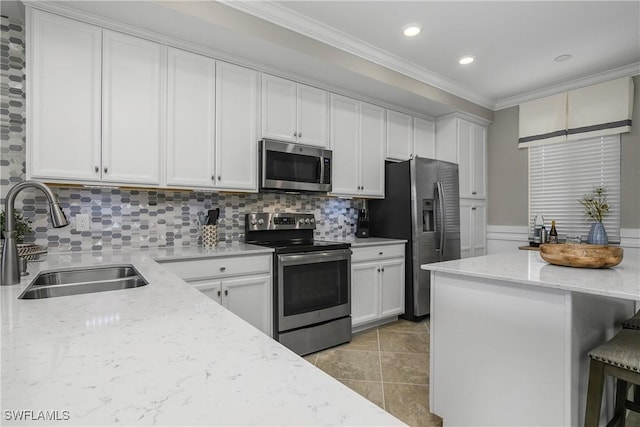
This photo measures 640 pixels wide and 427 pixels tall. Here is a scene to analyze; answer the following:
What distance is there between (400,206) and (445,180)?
638 millimetres

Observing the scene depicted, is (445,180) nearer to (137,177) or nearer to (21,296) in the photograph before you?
(137,177)

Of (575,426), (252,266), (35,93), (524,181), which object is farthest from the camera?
(524,181)

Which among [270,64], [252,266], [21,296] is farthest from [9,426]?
[270,64]

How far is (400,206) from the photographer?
3592mm

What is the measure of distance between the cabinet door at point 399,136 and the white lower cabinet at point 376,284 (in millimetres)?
1090

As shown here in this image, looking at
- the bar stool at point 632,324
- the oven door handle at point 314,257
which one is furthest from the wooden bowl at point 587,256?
the oven door handle at point 314,257

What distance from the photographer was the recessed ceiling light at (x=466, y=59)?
321cm

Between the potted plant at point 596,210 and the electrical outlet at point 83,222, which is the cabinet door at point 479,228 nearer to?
the potted plant at point 596,210

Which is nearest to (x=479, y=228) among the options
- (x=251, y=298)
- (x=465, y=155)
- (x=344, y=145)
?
(x=465, y=155)

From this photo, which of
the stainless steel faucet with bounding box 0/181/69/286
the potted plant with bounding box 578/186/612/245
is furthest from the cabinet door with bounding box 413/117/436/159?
the stainless steel faucet with bounding box 0/181/69/286

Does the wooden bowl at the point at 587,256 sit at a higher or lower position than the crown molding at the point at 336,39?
lower

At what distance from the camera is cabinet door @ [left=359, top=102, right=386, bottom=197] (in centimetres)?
354

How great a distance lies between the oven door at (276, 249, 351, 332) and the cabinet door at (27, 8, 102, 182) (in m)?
1.47

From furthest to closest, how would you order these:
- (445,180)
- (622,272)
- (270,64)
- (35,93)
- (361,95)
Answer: (445,180) < (361,95) < (270,64) < (35,93) < (622,272)
